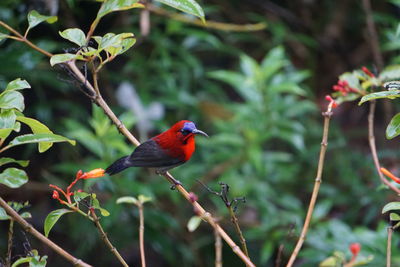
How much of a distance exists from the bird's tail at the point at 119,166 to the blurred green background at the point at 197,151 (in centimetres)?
80

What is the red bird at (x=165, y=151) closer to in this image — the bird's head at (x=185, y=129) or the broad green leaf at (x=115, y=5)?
the bird's head at (x=185, y=129)

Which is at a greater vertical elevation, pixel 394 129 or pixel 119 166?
pixel 394 129

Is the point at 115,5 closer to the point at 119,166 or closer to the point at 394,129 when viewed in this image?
the point at 394,129

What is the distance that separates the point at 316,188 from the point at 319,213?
6.92 feet

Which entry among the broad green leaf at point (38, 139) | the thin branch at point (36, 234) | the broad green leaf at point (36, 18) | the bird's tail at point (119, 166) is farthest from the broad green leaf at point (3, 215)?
the bird's tail at point (119, 166)

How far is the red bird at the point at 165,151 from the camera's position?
2.07 metres

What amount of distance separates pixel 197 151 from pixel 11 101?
101 inches

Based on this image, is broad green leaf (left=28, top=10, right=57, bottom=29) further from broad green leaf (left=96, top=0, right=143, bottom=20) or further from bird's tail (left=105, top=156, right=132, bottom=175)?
bird's tail (left=105, top=156, right=132, bottom=175)

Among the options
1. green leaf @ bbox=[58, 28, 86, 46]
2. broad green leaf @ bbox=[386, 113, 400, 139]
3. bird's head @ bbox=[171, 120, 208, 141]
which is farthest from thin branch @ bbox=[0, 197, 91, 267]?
bird's head @ bbox=[171, 120, 208, 141]

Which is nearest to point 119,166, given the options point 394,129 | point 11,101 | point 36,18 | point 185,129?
point 185,129

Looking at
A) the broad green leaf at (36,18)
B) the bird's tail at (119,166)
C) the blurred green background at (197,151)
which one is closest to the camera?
the broad green leaf at (36,18)

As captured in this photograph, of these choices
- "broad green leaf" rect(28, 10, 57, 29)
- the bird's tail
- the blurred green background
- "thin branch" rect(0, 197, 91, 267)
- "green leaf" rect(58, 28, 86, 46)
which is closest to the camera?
"thin branch" rect(0, 197, 91, 267)

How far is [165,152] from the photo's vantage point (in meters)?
2.18

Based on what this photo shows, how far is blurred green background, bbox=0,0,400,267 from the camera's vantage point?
3.07m
